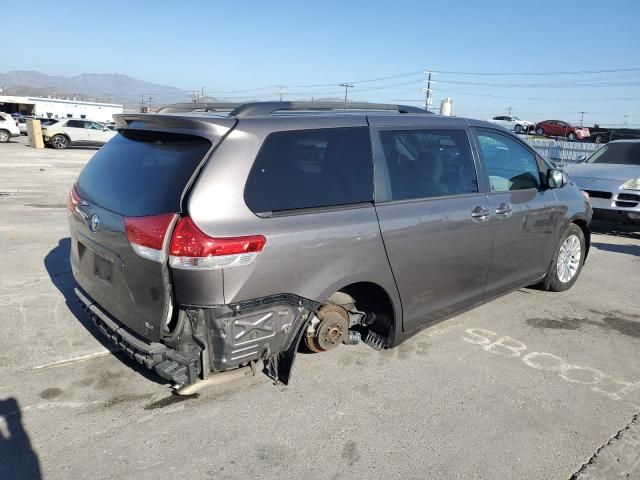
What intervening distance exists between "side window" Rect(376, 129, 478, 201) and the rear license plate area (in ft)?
5.73

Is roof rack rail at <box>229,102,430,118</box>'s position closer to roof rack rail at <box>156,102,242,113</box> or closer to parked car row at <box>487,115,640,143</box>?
roof rack rail at <box>156,102,242,113</box>

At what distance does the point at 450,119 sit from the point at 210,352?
2610 mm

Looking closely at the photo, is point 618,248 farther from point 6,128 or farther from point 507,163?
point 6,128

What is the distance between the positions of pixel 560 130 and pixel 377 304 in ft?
147

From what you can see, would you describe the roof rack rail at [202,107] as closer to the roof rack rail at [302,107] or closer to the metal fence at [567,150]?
the roof rack rail at [302,107]

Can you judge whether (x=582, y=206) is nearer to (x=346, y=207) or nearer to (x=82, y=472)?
(x=346, y=207)

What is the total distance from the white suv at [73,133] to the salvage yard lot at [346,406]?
25.8 meters

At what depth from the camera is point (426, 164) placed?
3.82 metres

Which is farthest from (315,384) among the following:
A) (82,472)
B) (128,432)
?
(82,472)

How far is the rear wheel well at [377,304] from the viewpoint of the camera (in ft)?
11.4

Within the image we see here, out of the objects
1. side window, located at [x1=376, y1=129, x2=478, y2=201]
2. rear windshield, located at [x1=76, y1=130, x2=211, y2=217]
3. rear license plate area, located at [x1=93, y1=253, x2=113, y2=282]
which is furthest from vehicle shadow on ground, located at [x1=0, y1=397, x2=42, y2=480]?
side window, located at [x1=376, y1=129, x2=478, y2=201]

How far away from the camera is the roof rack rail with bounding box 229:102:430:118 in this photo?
3094 millimetres

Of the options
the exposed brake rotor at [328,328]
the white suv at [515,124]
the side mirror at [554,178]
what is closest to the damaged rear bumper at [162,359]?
the exposed brake rotor at [328,328]

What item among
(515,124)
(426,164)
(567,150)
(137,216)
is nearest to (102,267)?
(137,216)
